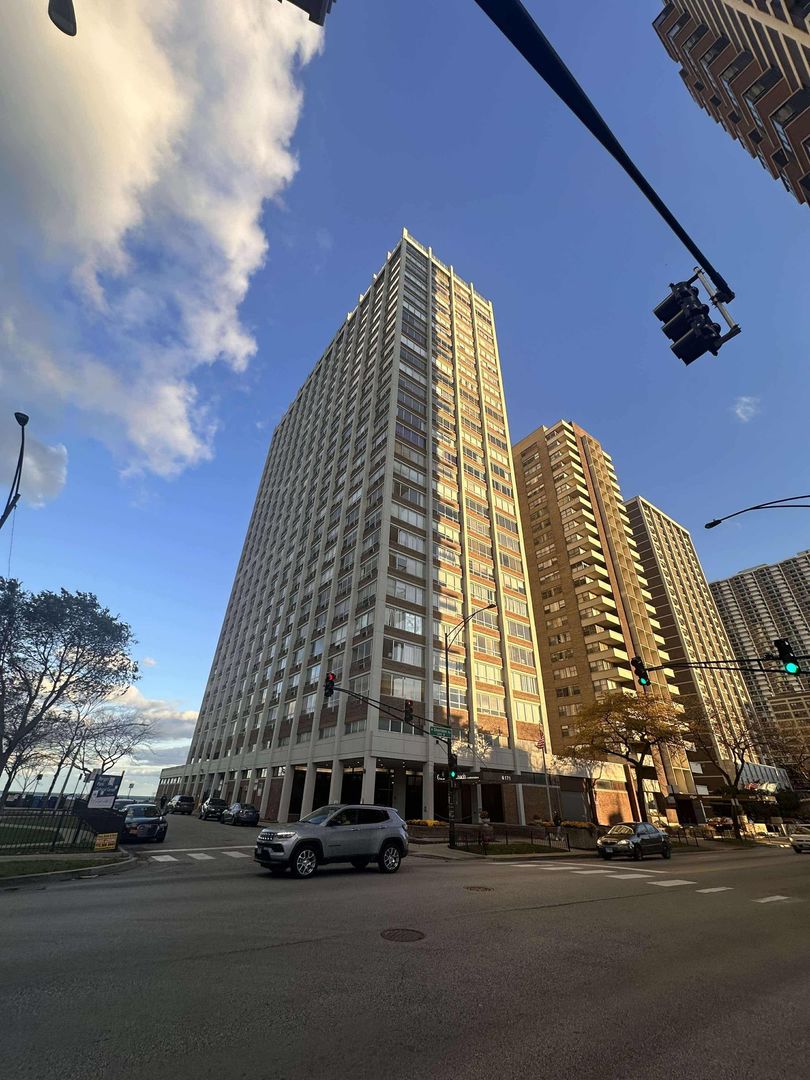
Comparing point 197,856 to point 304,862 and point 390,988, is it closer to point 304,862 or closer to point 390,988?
point 304,862

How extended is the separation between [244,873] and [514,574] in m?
43.5

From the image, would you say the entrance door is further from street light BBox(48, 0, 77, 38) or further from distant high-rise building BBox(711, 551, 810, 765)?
distant high-rise building BBox(711, 551, 810, 765)

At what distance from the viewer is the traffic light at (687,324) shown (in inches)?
283

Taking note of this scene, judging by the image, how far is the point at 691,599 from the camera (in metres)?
104

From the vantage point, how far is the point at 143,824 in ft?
69.7

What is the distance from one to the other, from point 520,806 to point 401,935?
1581 inches

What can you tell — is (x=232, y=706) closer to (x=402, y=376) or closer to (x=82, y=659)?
(x=82, y=659)

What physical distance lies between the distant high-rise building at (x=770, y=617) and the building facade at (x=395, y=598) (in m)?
132

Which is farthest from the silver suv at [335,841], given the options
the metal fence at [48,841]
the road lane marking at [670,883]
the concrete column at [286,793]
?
the concrete column at [286,793]

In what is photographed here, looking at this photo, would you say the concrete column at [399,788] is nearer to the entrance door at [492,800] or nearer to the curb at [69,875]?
the entrance door at [492,800]

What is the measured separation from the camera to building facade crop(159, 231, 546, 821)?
40188 millimetres

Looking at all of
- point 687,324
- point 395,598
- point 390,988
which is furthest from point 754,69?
point 390,988

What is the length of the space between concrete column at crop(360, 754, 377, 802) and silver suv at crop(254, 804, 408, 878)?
21062 mm

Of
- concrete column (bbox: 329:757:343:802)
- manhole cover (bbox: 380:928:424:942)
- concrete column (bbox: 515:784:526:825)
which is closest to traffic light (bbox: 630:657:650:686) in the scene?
manhole cover (bbox: 380:928:424:942)
